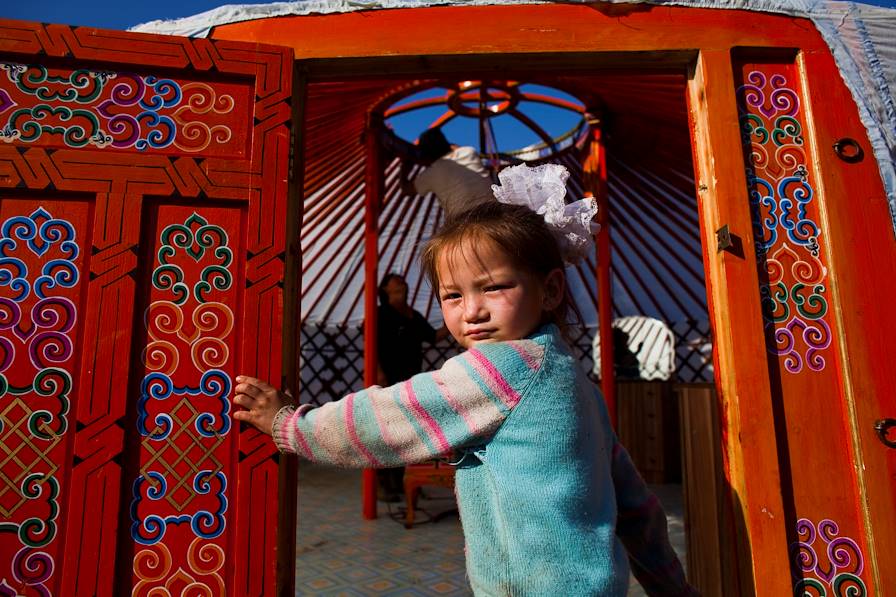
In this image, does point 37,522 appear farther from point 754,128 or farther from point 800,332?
point 754,128

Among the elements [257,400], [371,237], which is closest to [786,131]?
[257,400]

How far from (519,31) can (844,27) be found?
24.7 inches

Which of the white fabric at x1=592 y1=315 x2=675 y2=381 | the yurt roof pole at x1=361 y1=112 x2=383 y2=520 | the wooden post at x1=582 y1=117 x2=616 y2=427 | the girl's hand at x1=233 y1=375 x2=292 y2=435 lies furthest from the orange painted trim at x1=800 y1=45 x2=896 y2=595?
the white fabric at x1=592 y1=315 x2=675 y2=381

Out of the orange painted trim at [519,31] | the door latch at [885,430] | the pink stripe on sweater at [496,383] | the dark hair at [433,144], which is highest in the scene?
the dark hair at [433,144]

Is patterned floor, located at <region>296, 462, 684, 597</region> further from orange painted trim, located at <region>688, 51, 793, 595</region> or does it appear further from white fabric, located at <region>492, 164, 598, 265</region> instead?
white fabric, located at <region>492, 164, 598, 265</region>

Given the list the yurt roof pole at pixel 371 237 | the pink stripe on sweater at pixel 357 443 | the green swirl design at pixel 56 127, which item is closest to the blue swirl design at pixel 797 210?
the pink stripe on sweater at pixel 357 443

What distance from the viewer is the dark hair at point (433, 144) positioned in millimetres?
2936

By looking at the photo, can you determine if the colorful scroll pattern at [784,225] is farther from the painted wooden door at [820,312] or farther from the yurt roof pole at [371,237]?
the yurt roof pole at [371,237]

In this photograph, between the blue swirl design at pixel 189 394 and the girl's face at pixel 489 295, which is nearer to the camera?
the girl's face at pixel 489 295

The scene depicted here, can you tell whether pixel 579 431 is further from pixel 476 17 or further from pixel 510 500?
pixel 476 17

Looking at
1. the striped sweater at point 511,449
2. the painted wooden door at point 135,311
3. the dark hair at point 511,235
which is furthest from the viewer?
the painted wooden door at point 135,311

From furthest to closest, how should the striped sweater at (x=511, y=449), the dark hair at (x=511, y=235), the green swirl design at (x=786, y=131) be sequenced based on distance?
the green swirl design at (x=786, y=131), the dark hair at (x=511, y=235), the striped sweater at (x=511, y=449)

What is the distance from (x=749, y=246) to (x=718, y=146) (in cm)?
20

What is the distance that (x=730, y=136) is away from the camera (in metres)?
1.07
